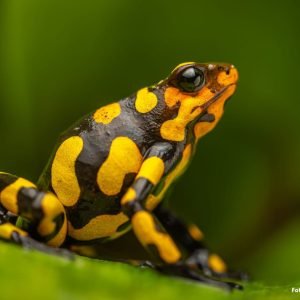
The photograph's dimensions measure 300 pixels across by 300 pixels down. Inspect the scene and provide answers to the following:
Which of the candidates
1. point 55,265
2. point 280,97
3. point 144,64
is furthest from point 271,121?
point 55,265

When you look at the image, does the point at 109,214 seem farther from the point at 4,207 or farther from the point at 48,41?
the point at 48,41

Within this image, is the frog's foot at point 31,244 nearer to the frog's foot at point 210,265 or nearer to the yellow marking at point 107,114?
the yellow marking at point 107,114

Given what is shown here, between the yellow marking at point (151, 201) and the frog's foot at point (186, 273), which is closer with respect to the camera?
the frog's foot at point (186, 273)

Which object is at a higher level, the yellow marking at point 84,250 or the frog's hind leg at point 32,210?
the frog's hind leg at point 32,210

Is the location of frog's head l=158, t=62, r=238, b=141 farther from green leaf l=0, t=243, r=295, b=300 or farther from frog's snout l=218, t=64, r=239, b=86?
green leaf l=0, t=243, r=295, b=300

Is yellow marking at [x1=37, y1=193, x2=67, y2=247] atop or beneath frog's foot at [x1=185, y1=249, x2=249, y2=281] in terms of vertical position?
atop

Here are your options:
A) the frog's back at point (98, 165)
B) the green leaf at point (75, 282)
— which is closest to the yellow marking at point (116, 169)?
the frog's back at point (98, 165)

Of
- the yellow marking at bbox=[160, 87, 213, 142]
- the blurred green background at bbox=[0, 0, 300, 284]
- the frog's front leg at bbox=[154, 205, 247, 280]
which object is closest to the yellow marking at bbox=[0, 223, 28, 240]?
the yellow marking at bbox=[160, 87, 213, 142]
